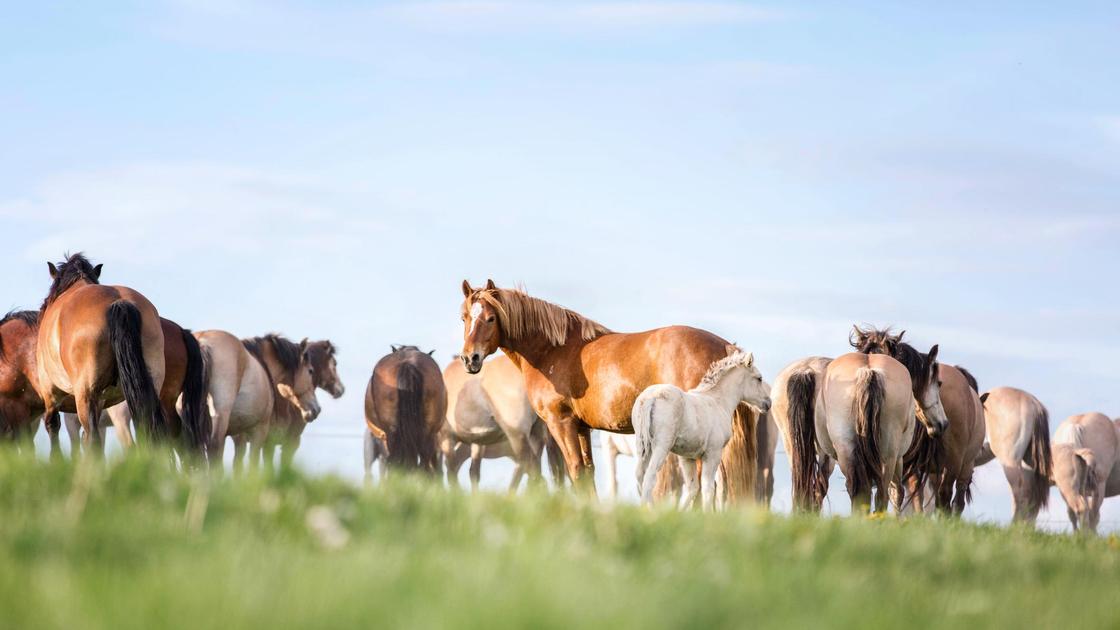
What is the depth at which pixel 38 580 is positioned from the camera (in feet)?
10.8

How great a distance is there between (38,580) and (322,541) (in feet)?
3.18

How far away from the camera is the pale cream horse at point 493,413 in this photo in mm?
19641

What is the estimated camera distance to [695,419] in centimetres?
1015

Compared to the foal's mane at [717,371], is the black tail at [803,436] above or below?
below

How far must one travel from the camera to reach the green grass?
10.3 feet

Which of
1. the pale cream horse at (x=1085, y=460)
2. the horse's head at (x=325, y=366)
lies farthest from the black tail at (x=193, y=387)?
the pale cream horse at (x=1085, y=460)

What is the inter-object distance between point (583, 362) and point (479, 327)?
113 cm

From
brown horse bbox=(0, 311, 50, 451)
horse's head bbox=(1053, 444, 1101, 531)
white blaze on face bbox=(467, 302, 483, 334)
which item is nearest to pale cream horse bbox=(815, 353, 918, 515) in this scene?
white blaze on face bbox=(467, 302, 483, 334)

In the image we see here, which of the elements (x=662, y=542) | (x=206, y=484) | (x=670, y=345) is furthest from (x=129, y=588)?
(x=670, y=345)

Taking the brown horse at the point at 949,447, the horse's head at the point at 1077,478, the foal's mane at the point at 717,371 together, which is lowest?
the horse's head at the point at 1077,478

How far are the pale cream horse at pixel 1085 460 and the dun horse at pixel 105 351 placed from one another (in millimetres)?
16272

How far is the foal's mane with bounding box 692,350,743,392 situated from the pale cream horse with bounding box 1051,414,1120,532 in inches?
506

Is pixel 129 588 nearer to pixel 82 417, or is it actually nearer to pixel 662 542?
pixel 662 542

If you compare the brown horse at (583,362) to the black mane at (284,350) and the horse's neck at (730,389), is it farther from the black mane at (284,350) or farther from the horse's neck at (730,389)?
the black mane at (284,350)
